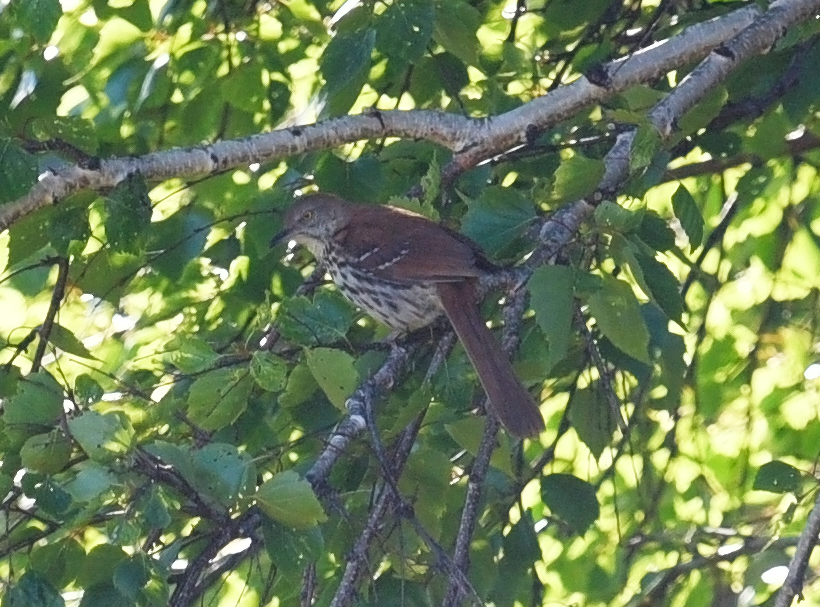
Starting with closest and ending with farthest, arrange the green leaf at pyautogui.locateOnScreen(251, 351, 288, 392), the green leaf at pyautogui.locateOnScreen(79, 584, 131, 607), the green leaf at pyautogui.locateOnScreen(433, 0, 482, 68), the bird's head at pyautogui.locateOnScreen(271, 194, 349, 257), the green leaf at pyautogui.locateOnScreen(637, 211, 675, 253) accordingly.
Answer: the green leaf at pyautogui.locateOnScreen(79, 584, 131, 607) → the green leaf at pyautogui.locateOnScreen(251, 351, 288, 392) → the green leaf at pyautogui.locateOnScreen(637, 211, 675, 253) → the green leaf at pyautogui.locateOnScreen(433, 0, 482, 68) → the bird's head at pyautogui.locateOnScreen(271, 194, 349, 257)

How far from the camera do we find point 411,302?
12.4 ft

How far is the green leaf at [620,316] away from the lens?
2414 millimetres

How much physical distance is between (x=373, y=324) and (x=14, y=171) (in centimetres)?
199

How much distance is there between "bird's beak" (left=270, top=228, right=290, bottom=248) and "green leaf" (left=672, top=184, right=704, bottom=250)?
1.15m

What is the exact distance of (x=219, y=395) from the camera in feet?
8.15

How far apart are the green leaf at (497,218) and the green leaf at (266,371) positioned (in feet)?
1.93

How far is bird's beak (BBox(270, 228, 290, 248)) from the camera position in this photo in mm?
3561

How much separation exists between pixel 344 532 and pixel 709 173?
2235 mm

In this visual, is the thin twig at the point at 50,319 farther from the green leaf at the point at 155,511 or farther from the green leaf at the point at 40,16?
the green leaf at the point at 155,511

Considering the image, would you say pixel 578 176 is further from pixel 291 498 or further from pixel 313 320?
pixel 291 498

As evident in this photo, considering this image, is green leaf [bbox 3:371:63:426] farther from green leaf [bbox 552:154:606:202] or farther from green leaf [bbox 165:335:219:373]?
green leaf [bbox 552:154:606:202]

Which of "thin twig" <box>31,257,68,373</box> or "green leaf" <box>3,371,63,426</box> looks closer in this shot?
"green leaf" <box>3,371,63,426</box>

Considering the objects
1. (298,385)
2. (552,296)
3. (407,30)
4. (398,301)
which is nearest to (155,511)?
(298,385)

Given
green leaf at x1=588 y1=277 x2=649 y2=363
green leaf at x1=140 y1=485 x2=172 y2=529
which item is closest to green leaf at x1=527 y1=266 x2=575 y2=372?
green leaf at x1=588 y1=277 x2=649 y2=363
